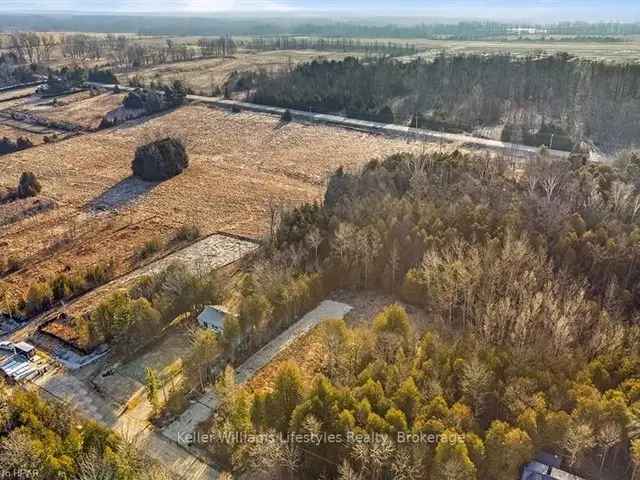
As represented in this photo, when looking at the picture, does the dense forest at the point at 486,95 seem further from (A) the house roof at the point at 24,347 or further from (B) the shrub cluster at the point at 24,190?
(A) the house roof at the point at 24,347

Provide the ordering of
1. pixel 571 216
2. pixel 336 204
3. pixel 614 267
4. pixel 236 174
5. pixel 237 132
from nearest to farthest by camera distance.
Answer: pixel 614 267
pixel 571 216
pixel 336 204
pixel 236 174
pixel 237 132

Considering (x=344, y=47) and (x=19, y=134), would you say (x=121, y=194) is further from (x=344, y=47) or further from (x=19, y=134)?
(x=344, y=47)

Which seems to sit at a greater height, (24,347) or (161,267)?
(161,267)

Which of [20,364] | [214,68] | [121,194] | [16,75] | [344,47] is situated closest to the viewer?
[20,364]

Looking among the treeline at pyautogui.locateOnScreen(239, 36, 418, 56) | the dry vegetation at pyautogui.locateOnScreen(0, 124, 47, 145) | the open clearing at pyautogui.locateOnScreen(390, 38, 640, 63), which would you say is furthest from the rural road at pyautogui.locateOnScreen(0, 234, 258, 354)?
the treeline at pyautogui.locateOnScreen(239, 36, 418, 56)

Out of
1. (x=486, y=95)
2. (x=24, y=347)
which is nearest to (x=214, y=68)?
(x=486, y=95)

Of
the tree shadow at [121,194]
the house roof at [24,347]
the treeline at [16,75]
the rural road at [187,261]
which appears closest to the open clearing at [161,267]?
the rural road at [187,261]

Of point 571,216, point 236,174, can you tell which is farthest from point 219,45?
point 571,216

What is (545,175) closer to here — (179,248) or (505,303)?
(505,303)
